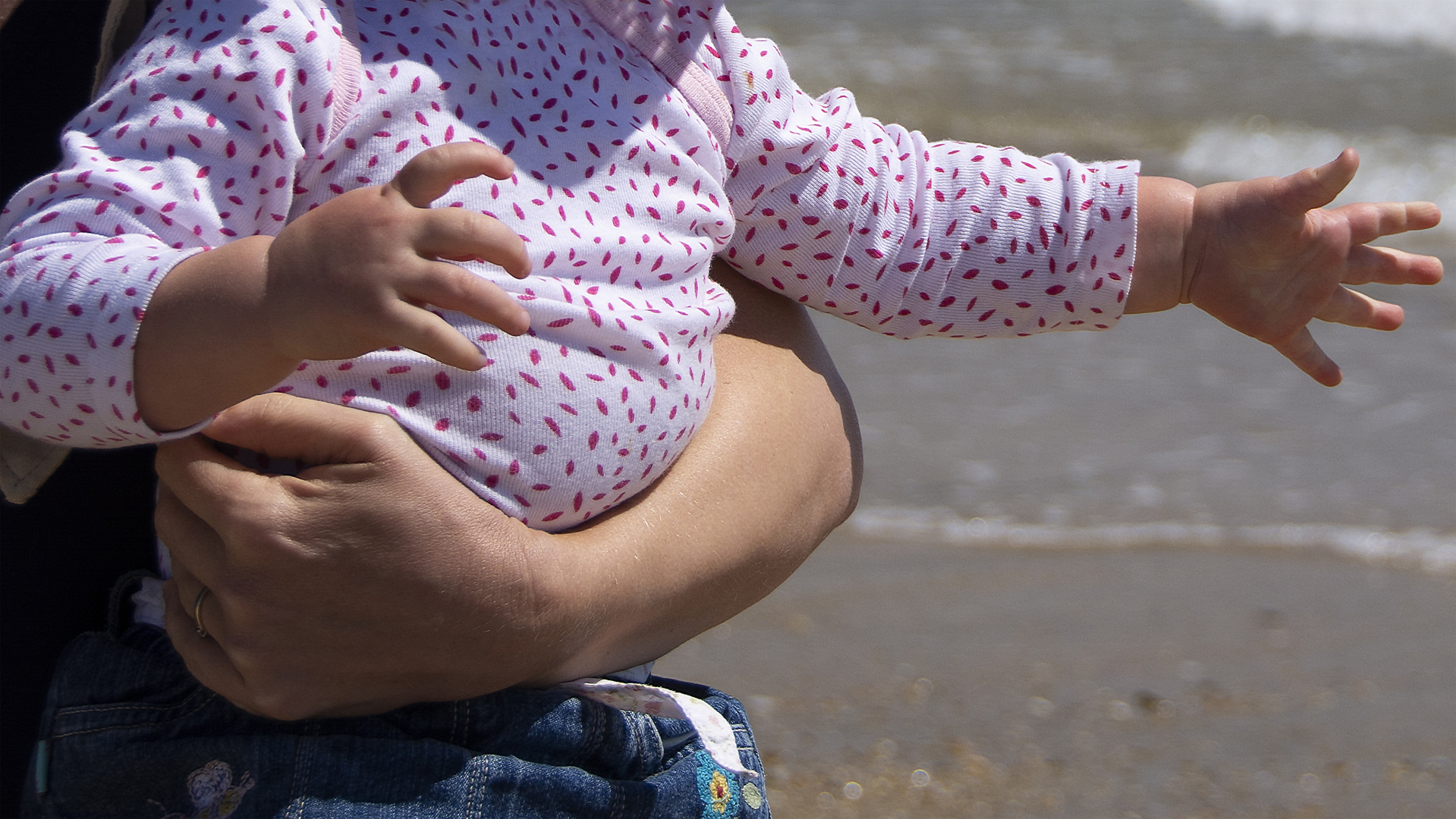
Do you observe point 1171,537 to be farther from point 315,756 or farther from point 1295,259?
point 315,756

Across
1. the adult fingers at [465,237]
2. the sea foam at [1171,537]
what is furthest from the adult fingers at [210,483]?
the sea foam at [1171,537]

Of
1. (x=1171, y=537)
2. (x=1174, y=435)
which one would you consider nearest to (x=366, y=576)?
(x=1171, y=537)

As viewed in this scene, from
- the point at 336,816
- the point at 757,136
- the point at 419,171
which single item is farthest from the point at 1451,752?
the point at 419,171

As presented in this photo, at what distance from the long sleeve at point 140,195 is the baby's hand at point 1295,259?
3.49ft

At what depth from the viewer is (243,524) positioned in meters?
1.11

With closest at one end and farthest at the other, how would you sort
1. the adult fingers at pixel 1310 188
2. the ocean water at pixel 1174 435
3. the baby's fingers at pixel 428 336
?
the baby's fingers at pixel 428 336 < the adult fingers at pixel 1310 188 < the ocean water at pixel 1174 435

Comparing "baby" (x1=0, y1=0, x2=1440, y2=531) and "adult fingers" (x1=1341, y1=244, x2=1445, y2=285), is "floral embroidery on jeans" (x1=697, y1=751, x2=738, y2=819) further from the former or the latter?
"adult fingers" (x1=1341, y1=244, x2=1445, y2=285)

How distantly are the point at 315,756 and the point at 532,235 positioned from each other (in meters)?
0.51

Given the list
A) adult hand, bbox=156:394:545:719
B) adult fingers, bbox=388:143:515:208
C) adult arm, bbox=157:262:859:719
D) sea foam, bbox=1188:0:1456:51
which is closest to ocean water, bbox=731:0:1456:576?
adult arm, bbox=157:262:859:719

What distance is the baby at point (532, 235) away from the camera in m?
1.04

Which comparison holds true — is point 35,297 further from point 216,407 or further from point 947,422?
point 947,422

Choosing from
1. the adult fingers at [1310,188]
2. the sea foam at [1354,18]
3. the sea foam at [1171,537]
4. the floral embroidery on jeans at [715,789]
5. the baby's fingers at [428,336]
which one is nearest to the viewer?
the baby's fingers at [428,336]

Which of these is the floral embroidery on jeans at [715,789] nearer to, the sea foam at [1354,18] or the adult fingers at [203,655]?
the adult fingers at [203,655]

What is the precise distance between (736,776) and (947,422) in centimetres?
259
